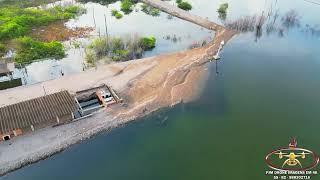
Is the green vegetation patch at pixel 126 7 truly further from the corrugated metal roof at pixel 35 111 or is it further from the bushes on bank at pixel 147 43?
the corrugated metal roof at pixel 35 111

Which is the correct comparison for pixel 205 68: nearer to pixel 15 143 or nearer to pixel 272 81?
pixel 272 81

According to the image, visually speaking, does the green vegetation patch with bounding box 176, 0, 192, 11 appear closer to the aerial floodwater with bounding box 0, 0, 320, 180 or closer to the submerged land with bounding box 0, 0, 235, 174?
Result: the submerged land with bounding box 0, 0, 235, 174

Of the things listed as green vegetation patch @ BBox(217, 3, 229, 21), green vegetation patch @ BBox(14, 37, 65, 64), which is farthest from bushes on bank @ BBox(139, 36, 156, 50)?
green vegetation patch @ BBox(217, 3, 229, 21)

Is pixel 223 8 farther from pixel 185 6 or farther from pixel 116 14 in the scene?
pixel 116 14

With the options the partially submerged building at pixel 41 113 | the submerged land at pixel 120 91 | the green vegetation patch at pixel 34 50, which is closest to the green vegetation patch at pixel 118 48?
the submerged land at pixel 120 91

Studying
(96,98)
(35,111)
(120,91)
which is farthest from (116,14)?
(35,111)

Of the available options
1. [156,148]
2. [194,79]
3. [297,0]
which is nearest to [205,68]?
[194,79]
